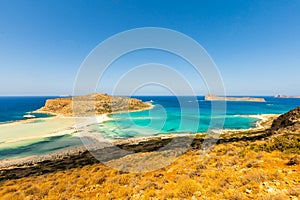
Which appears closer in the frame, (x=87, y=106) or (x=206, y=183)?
(x=206, y=183)

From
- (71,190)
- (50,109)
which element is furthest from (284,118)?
(50,109)

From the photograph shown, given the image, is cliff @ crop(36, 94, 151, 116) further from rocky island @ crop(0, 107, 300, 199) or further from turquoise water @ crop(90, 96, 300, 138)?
rocky island @ crop(0, 107, 300, 199)

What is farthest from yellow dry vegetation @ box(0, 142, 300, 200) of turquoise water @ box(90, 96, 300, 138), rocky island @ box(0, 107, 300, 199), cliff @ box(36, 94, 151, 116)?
cliff @ box(36, 94, 151, 116)

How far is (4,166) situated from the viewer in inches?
734

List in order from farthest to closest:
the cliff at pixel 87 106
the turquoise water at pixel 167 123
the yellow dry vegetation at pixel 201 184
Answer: the cliff at pixel 87 106, the turquoise water at pixel 167 123, the yellow dry vegetation at pixel 201 184

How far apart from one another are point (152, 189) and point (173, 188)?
3.01 feet

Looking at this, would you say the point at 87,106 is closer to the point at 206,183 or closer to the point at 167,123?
the point at 167,123

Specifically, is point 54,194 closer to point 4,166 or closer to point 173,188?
point 173,188

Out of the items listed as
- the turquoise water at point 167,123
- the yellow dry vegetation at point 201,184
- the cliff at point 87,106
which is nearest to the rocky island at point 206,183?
the yellow dry vegetation at point 201,184

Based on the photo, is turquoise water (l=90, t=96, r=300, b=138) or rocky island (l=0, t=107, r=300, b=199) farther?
turquoise water (l=90, t=96, r=300, b=138)

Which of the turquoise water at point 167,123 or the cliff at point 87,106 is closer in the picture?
the turquoise water at point 167,123

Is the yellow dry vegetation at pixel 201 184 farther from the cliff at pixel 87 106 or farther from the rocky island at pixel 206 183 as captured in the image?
the cliff at pixel 87 106

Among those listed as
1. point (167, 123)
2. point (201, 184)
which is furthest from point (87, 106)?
point (201, 184)

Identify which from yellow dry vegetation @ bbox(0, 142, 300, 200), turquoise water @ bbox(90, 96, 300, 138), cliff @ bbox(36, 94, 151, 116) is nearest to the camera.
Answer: yellow dry vegetation @ bbox(0, 142, 300, 200)
